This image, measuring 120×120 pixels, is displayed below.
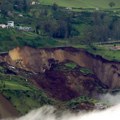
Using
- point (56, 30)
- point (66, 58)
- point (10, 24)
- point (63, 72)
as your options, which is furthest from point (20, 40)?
point (56, 30)

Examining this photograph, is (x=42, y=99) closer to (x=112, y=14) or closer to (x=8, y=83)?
(x=8, y=83)

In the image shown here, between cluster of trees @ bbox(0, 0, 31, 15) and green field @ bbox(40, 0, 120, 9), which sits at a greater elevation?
cluster of trees @ bbox(0, 0, 31, 15)

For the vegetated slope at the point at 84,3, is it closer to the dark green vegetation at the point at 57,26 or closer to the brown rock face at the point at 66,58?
the dark green vegetation at the point at 57,26

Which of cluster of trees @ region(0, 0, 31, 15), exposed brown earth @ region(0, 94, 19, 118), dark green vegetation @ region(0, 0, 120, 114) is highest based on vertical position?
cluster of trees @ region(0, 0, 31, 15)

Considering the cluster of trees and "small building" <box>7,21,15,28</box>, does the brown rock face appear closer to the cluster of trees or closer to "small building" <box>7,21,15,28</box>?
"small building" <box>7,21,15,28</box>

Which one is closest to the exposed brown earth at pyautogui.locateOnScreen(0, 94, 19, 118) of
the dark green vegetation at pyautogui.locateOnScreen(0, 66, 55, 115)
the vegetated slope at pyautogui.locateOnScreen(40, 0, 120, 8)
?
the dark green vegetation at pyautogui.locateOnScreen(0, 66, 55, 115)

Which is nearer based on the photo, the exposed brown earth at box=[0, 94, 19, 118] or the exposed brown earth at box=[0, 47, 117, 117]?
the exposed brown earth at box=[0, 94, 19, 118]

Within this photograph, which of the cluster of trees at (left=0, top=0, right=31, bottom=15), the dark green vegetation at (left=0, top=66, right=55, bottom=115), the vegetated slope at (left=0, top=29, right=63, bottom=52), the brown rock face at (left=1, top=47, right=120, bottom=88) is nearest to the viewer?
the dark green vegetation at (left=0, top=66, right=55, bottom=115)

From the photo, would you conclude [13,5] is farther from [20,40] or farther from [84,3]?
[20,40]

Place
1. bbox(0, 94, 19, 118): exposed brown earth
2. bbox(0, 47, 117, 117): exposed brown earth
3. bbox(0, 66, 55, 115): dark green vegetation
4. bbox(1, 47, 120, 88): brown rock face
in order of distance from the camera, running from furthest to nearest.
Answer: bbox(1, 47, 120, 88): brown rock face < bbox(0, 47, 117, 117): exposed brown earth < bbox(0, 66, 55, 115): dark green vegetation < bbox(0, 94, 19, 118): exposed brown earth
